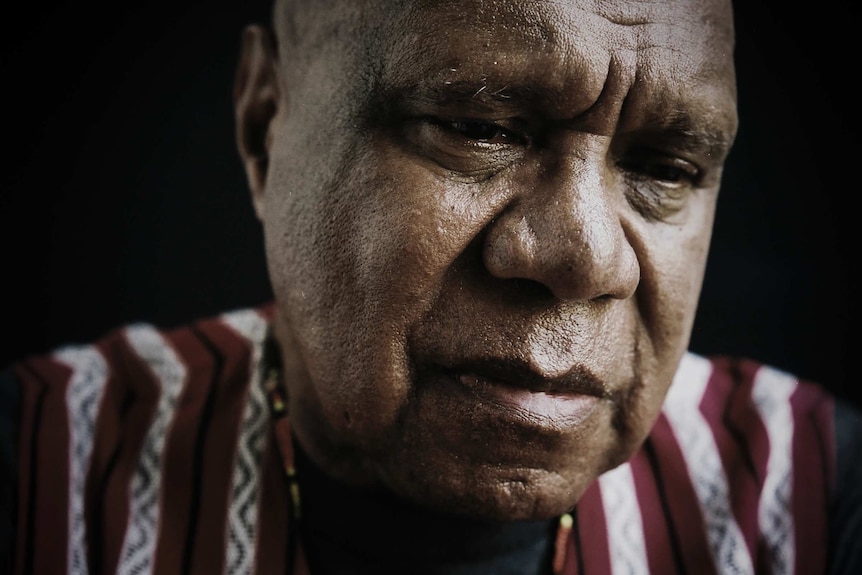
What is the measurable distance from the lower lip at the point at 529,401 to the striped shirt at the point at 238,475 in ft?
1.01

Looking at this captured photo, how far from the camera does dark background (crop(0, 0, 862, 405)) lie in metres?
1.41

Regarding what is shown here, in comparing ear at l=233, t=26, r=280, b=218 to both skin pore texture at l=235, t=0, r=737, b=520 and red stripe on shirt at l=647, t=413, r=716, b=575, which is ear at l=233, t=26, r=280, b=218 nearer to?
skin pore texture at l=235, t=0, r=737, b=520

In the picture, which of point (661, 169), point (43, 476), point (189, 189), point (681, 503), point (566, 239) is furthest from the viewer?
point (189, 189)

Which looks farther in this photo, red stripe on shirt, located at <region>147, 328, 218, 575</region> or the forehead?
red stripe on shirt, located at <region>147, 328, 218, 575</region>

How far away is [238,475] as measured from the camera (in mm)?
1074

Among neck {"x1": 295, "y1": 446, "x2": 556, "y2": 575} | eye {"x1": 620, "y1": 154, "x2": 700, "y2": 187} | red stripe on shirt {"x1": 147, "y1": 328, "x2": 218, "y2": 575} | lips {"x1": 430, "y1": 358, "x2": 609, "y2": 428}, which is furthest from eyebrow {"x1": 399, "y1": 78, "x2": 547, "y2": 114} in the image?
red stripe on shirt {"x1": 147, "y1": 328, "x2": 218, "y2": 575}

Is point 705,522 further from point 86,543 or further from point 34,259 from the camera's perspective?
point 34,259

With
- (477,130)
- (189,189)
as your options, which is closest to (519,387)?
(477,130)

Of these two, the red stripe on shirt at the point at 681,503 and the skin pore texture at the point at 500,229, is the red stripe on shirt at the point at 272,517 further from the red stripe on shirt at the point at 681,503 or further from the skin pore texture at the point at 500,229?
the red stripe on shirt at the point at 681,503

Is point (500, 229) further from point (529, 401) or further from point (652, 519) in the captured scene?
point (652, 519)

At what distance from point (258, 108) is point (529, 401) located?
54 centimetres

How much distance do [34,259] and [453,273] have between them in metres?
1.14

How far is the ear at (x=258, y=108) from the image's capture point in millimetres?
1051

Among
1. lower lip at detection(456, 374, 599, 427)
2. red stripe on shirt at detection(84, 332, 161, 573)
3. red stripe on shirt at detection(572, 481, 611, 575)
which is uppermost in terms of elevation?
lower lip at detection(456, 374, 599, 427)
